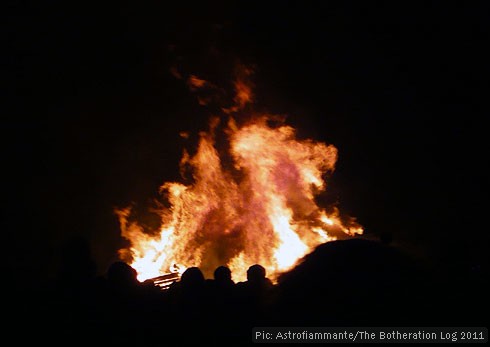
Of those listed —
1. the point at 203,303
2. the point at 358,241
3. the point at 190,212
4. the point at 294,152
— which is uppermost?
the point at 294,152

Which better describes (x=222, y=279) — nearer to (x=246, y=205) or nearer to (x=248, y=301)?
(x=248, y=301)

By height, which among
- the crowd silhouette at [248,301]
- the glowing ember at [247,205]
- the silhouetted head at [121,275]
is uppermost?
the glowing ember at [247,205]

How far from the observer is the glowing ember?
17.1m

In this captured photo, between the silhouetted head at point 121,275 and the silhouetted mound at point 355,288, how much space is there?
4902 mm

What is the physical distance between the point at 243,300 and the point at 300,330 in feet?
7.48

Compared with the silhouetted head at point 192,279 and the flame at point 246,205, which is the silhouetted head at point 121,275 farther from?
the flame at point 246,205

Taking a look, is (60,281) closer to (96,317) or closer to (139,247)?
(96,317)

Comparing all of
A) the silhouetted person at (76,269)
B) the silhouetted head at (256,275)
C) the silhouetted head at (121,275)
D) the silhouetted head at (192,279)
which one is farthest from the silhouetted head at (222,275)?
the silhouetted person at (76,269)

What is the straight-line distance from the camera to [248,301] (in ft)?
37.9

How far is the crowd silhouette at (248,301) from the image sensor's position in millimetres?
10055

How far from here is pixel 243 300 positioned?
11.6m

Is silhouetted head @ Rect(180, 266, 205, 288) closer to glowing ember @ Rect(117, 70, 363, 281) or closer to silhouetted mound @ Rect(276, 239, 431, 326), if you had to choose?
silhouetted mound @ Rect(276, 239, 431, 326)

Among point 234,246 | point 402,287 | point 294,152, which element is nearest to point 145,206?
point 234,246

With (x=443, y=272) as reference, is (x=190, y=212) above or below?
above
